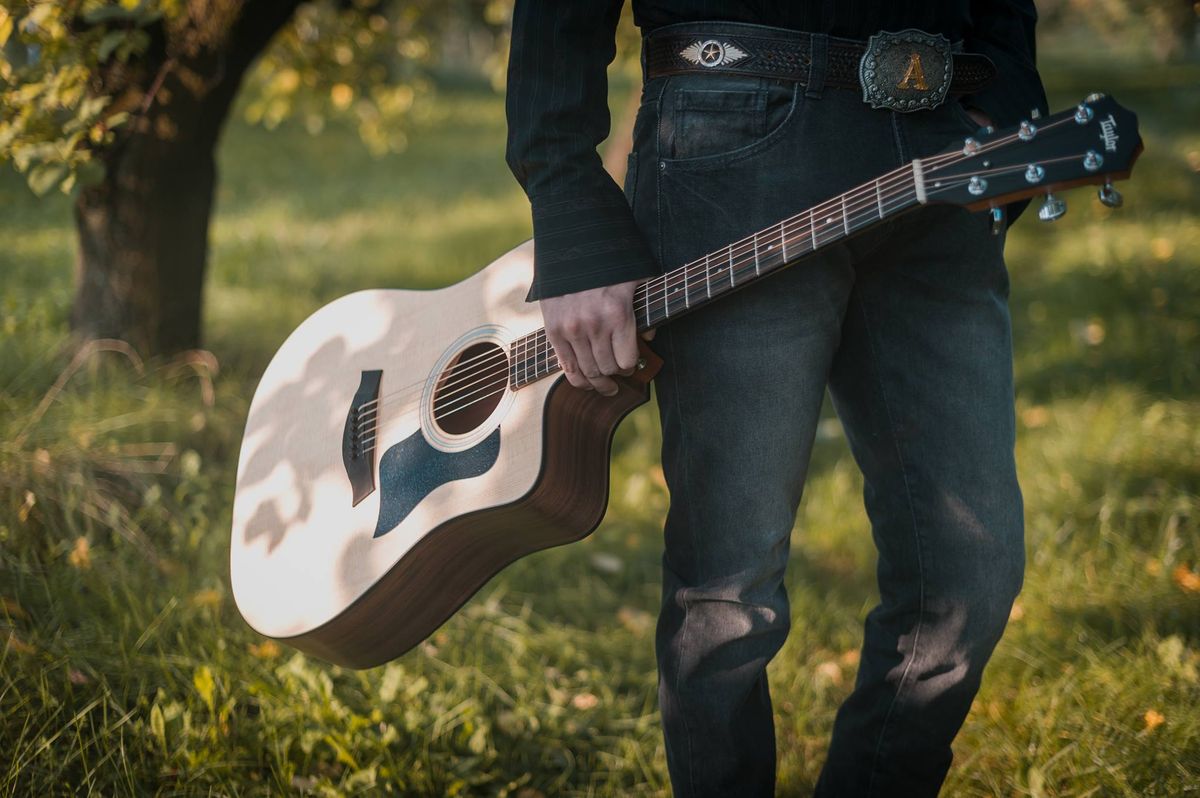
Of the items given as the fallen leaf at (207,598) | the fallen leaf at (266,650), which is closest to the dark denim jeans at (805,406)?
the fallen leaf at (266,650)

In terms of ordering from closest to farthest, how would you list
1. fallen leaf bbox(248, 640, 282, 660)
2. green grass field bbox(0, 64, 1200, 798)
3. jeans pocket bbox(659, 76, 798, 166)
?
jeans pocket bbox(659, 76, 798, 166) < green grass field bbox(0, 64, 1200, 798) < fallen leaf bbox(248, 640, 282, 660)

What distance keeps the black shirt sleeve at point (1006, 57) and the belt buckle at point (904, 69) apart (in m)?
0.18

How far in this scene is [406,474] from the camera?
6.31 ft

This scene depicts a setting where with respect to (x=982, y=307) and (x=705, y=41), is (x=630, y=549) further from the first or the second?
(x=705, y=41)

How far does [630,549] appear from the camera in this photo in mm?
3521

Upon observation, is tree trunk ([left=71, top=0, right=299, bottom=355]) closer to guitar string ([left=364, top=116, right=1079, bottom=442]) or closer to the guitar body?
the guitar body

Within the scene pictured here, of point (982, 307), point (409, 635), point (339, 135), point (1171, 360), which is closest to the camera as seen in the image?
point (982, 307)

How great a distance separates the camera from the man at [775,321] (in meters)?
1.61

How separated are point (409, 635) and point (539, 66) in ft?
3.73

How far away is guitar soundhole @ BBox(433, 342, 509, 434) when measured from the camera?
1908mm

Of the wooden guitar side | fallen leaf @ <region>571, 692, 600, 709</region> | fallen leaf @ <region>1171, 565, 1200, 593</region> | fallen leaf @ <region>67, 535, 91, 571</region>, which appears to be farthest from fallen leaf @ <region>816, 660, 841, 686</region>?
fallen leaf @ <region>67, 535, 91, 571</region>

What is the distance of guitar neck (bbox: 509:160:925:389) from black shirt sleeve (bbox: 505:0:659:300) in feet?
0.20

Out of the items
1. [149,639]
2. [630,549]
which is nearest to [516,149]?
[149,639]

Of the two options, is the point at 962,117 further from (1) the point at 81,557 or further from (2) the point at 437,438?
(1) the point at 81,557
